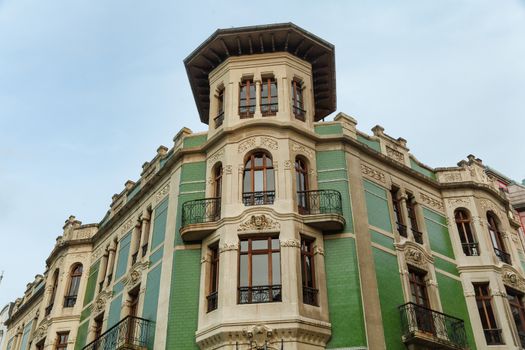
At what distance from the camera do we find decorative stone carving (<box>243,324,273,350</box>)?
1766 centimetres

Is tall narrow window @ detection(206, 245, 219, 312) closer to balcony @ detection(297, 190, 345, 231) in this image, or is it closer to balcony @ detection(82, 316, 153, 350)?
balcony @ detection(82, 316, 153, 350)

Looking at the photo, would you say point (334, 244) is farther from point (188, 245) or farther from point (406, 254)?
point (188, 245)

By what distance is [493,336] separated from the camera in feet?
72.8

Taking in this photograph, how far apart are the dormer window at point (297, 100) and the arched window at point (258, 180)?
2.64m

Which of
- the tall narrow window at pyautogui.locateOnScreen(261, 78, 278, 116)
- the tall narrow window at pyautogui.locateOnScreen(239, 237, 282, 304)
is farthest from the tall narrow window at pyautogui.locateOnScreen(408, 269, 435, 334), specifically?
the tall narrow window at pyautogui.locateOnScreen(261, 78, 278, 116)

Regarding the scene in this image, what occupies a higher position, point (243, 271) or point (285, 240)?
point (285, 240)

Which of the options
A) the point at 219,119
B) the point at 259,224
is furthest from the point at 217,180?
the point at 259,224

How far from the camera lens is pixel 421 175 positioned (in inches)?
998

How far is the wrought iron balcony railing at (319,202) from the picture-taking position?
20.7 m

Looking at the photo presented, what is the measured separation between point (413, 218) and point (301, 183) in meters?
5.50

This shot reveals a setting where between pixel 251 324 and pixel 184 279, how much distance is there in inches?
137

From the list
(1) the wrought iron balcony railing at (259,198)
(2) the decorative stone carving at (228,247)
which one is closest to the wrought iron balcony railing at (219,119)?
(1) the wrought iron balcony railing at (259,198)

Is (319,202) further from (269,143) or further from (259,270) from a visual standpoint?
(259,270)

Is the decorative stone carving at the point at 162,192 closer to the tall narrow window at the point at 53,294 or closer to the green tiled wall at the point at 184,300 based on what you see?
the green tiled wall at the point at 184,300
